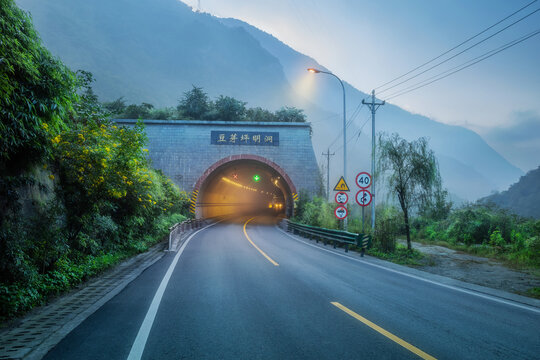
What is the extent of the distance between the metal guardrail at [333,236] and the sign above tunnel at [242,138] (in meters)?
10.3

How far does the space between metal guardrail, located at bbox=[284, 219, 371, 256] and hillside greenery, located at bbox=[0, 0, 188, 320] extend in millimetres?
8907

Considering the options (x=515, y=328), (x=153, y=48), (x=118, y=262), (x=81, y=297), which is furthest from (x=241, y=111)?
(x=153, y=48)

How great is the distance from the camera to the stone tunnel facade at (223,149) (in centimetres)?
2873

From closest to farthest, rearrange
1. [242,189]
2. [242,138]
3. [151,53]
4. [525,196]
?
1. [242,138]
2. [525,196]
3. [242,189]
4. [151,53]

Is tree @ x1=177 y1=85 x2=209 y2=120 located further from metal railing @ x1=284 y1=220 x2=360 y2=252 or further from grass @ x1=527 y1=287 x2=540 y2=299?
grass @ x1=527 y1=287 x2=540 y2=299

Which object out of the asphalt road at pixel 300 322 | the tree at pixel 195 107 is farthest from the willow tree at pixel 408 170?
the tree at pixel 195 107

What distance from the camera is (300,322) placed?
4.13 meters

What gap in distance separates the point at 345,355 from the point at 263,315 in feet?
5.50

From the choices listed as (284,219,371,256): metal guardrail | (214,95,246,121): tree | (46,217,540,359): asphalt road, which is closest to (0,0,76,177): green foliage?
(46,217,540,359): asphalt road

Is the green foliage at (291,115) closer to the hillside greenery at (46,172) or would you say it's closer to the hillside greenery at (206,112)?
the hillside greenery at (206,112)

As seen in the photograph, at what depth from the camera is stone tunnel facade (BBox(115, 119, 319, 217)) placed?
28.7 meters

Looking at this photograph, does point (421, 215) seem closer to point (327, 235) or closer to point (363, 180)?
point (363, 180)

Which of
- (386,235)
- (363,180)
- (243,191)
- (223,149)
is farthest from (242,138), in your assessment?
(243,191)

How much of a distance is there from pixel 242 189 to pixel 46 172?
56.8m
